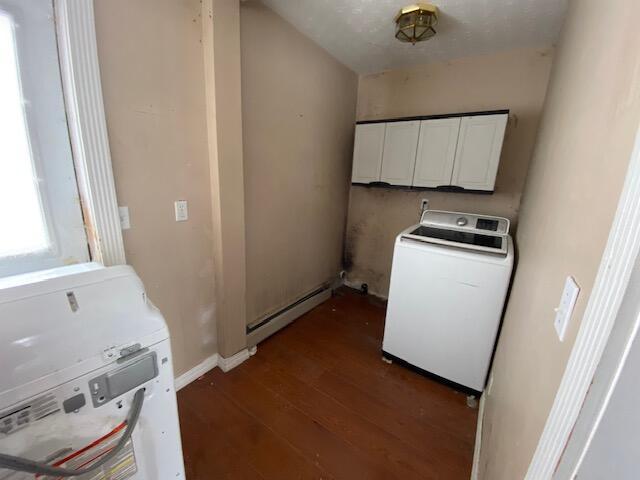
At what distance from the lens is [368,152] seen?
2502 mm

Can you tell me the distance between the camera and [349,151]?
2.85m

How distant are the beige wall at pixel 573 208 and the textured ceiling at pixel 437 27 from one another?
593 mm

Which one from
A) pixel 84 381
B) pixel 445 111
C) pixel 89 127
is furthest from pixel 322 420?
pixel 445 111

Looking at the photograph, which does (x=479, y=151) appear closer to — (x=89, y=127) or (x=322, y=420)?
(x=322, y=420)

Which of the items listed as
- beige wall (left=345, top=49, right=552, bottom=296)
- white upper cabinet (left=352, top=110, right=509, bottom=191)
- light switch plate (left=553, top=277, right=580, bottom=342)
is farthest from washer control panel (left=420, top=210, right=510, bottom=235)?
light switch plate (left=553, top=277, right=580, bottom=342)

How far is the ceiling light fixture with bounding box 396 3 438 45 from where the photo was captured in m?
1.53

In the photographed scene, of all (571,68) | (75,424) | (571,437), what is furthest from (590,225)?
(75,424)

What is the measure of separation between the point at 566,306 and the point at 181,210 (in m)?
1.64

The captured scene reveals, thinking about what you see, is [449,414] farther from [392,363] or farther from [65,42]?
[65,42]

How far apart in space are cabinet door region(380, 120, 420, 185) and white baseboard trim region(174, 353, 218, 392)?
209 cm

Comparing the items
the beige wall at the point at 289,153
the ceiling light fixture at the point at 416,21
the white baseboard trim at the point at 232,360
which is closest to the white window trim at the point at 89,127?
the beige wall at the point at 289,153

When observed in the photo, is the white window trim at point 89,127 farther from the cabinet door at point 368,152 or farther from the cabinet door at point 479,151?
the cabinet door at point 479,151

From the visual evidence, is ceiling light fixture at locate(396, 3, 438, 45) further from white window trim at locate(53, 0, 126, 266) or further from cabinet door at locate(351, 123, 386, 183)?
white window trim at locate(53, 0, 126, 266)

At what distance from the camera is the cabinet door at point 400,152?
7.32 ft
